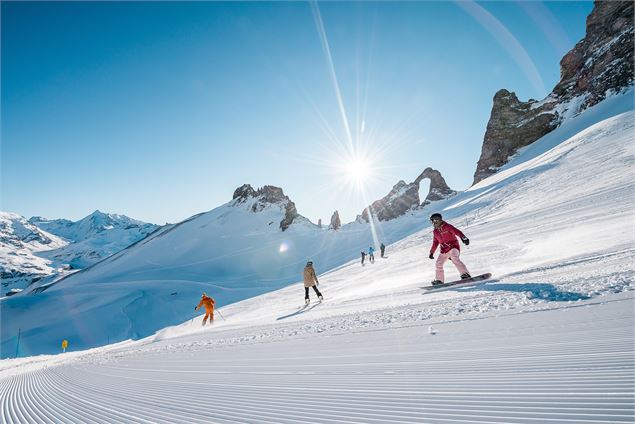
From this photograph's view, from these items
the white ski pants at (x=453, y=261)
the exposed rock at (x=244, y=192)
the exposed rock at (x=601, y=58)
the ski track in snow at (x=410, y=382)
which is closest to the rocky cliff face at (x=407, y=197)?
the exposed rock at (x=601, y=58)

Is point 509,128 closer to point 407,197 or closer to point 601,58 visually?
point 601,58

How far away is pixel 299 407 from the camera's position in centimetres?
286

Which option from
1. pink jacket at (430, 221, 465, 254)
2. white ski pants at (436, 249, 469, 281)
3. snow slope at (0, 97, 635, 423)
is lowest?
snow slope at (0, 97, 635, 423)

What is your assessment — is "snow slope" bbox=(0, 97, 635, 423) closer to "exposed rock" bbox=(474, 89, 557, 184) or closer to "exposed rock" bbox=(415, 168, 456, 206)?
"exposed rock" bbox=(474, 89, 557, 184)

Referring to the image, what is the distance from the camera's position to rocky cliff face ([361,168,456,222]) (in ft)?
301

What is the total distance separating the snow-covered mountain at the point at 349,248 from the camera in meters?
12.6

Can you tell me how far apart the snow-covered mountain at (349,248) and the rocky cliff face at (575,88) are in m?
12.5

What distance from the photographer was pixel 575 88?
222 feet

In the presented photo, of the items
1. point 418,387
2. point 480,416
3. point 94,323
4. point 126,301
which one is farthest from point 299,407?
point 126,301

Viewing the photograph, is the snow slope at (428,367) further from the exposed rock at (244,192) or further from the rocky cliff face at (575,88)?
the exposed rock at (244,192)

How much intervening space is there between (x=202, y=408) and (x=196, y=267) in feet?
201

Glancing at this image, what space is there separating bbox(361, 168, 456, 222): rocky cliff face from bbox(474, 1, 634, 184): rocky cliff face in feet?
35.1

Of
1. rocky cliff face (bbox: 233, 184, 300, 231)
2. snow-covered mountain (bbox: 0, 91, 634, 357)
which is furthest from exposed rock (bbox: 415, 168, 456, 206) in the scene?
rocky cliff face (bbox: 233, 184, 300, 231)

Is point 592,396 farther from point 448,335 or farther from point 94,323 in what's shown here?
point 94,323
